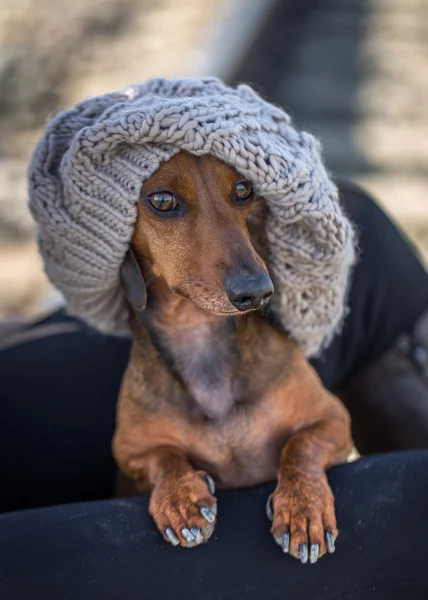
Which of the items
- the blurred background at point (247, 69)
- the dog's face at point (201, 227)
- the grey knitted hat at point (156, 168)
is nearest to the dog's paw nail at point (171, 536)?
the dog's face at point (201, 227)

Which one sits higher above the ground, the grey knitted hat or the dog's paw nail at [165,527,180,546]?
the grey knitted hat

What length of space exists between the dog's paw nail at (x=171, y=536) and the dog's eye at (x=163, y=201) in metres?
0.75

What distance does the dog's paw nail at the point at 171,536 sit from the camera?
1.72 meters

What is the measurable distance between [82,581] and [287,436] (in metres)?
0.69

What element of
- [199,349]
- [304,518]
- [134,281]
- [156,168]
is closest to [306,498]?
[304,518]

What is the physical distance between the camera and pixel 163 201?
170 cm

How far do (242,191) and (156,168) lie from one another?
221mm

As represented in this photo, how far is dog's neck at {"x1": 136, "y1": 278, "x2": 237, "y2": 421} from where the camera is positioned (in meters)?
2.02

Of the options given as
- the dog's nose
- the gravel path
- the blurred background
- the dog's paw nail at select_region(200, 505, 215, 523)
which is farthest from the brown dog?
the gravel path

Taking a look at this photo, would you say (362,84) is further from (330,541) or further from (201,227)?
(330,541)

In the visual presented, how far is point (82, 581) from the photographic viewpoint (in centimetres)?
167

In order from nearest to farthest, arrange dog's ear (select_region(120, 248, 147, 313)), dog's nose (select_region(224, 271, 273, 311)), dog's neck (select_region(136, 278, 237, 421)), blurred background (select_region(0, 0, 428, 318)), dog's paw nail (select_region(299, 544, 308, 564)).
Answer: dog's nose (select_region(224, 271, 273, 311)) < dog's paw nail (select_region(299, 544, 308, 564)) < dog's ear (select_region(120, 248, 147, 313)) < dog's neck (select_region(136, 278, 237, 421)) < blurred background (select_region(0, 0, 428, 318))

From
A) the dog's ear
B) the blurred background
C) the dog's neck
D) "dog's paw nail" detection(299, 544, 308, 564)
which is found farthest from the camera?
the blurred background

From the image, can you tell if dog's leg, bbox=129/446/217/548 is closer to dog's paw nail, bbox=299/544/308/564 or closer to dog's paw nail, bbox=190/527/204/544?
dog's paw nail, bbox=190/527/204/544
